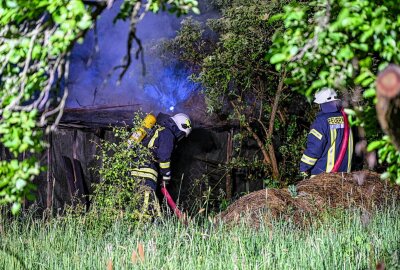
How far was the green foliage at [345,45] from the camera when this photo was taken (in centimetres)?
276

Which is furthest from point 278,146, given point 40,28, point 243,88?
point 40,28

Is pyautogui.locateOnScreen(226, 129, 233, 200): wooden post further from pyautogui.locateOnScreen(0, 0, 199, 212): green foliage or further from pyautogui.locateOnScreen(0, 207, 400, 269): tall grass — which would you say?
pyautogui.locateOnScreen(0, 0, 199, 212): green foliage

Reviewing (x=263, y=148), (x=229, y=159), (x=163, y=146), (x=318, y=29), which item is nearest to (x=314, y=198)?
(x=163, y=146)

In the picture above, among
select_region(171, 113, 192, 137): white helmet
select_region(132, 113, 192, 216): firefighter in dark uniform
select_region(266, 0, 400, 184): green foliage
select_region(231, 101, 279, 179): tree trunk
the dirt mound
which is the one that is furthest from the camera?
select_region(231, 101, 279, 179): tree trunk

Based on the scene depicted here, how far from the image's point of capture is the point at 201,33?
35.1ft

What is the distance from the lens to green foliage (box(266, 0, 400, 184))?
2756 millimetres

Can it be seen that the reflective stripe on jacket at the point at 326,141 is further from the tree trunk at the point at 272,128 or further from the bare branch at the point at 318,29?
the bare branch at the point at 318,29

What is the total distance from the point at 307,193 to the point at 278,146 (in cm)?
430

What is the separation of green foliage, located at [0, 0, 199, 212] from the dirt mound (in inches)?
164

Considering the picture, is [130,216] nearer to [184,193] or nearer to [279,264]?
[279,264]

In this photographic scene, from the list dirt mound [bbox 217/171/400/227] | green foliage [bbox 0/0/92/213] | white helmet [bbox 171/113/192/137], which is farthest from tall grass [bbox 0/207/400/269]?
white helmet [bbox 171/113/192/137]

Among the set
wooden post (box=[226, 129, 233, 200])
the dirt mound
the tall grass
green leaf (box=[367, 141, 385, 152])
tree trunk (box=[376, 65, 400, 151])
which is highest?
tree trunk (box=[376, 65, 400, 151])

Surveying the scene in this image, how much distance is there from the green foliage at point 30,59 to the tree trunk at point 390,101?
0.92m

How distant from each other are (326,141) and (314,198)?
1.35 metres
